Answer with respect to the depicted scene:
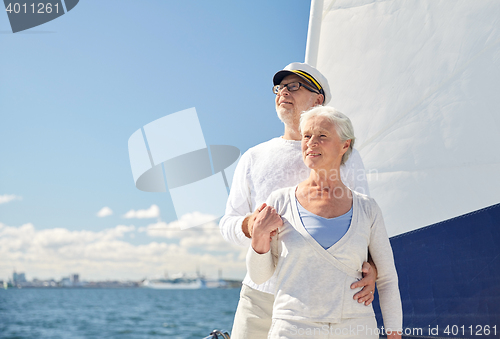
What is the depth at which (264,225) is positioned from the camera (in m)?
1.43

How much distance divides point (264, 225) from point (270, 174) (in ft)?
1.47

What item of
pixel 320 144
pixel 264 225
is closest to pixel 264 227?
pixel 264 225

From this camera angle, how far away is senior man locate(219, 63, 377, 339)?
177 centimetres

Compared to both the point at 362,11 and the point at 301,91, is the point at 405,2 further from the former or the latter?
the point at 301,91

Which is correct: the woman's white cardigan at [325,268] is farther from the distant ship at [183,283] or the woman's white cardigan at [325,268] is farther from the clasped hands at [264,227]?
the distant ship at [183,283]

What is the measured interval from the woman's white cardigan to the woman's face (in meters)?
0.15

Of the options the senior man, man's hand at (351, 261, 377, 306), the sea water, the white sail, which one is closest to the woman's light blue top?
man's hand at (351, 261, 377, 306)

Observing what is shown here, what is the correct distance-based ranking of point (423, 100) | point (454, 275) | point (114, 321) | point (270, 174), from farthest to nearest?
point (114, 321) < point (423, 100) < point (454, 275) < point (270, 174)

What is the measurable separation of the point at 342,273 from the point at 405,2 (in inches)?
84.1

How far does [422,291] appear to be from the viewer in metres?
2.80

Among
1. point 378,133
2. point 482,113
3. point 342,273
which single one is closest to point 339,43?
point 378,133

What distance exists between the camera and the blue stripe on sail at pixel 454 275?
262 centimetres

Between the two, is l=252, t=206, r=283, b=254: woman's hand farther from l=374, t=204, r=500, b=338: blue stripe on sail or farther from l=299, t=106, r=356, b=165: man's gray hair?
l=374, t=204, r=500, b=338: blue stripe on sail

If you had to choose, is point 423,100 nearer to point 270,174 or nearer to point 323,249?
point 270,174
